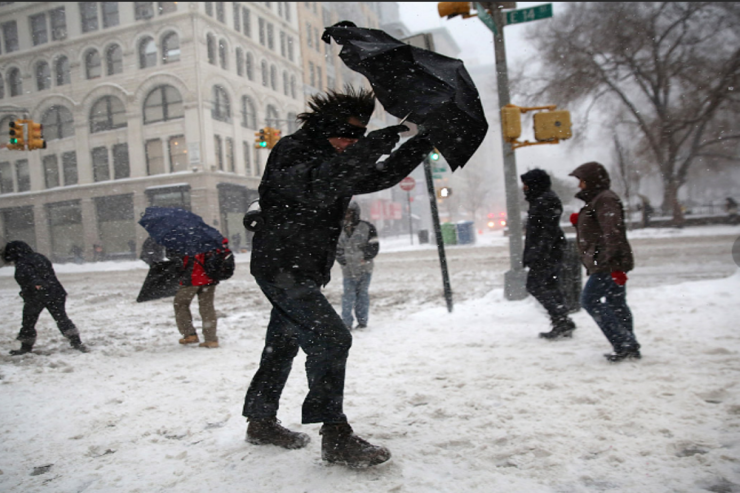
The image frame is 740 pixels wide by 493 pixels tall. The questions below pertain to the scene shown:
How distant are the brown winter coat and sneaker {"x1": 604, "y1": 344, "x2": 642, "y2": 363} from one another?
2.39 feet

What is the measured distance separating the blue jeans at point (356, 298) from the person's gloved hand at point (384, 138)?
437 cm

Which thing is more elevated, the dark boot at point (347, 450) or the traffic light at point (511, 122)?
the traffic light at point (511, 122)

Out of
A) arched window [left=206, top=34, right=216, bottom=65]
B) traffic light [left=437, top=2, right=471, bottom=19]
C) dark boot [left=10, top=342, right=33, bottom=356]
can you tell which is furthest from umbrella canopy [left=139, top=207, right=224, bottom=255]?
Result: arched window [left=206, top=34, right=216, bottom=65]

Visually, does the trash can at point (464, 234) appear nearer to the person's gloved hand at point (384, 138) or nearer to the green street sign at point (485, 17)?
the green street sign at point (485, 17)

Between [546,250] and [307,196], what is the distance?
157 inches

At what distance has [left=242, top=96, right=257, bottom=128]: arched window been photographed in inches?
1204

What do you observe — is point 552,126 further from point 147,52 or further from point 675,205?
point 147,52

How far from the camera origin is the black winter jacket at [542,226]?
5527mm

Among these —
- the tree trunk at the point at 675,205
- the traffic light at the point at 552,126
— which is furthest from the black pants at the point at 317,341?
the tree trunk at the point at 675,205

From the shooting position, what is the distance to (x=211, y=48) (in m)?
27.9

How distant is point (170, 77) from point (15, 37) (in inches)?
964

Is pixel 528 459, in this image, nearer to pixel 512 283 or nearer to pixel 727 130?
pixel 512 283

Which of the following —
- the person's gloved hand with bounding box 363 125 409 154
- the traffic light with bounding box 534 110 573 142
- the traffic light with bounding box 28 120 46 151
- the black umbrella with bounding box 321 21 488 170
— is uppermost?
the traffic light with bounding box 28 120 46 151

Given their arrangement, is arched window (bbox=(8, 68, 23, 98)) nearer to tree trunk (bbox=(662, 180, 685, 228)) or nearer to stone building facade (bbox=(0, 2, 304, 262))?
stone building facade (bbox=(0, 2, 304, 262))
